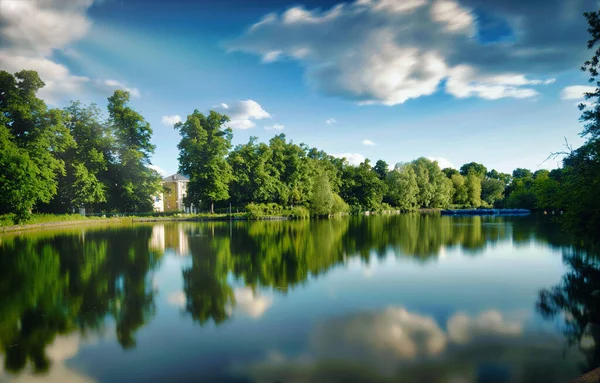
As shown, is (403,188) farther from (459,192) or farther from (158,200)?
(158,200)

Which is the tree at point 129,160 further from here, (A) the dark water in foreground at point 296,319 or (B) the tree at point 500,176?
(B) the tree at point 500,176

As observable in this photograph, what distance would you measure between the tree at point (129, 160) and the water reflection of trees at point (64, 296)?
3126 cm

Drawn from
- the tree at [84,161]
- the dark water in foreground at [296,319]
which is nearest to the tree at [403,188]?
the tree at [84,161]

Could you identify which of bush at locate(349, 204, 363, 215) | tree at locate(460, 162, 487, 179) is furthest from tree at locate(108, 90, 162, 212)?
tree at locate(460, 162, 487, 179)

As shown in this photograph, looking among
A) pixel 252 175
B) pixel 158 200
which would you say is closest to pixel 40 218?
pixel 158 200

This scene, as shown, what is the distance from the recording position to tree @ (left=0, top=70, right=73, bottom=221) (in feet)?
101

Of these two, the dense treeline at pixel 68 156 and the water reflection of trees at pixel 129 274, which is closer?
the water reflection of trees at pixel 129 274

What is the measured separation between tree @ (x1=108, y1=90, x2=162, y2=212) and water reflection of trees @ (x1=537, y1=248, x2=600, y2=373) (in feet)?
151

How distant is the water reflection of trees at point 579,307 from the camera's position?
7.20 metres

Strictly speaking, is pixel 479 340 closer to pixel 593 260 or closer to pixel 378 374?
pixel 378 374

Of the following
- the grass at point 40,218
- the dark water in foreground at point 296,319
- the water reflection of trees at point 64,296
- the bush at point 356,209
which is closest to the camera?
the dark water in foreground at point 296,319

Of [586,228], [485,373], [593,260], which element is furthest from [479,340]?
[593,260]

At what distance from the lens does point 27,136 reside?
121 ft

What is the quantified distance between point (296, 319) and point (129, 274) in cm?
770
